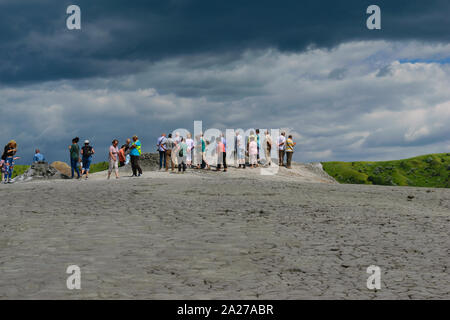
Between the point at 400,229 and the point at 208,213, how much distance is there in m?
5.51

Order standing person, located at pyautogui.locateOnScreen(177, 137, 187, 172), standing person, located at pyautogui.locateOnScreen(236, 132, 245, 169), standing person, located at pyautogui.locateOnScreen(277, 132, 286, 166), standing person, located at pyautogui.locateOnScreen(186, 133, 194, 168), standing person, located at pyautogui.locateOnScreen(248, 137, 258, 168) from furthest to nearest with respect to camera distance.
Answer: standing person, located at pyautogui.locateOnScreen(277, 132, 286, 166), standing person, located at pyautogui.locateOnScreen(248, 137, 258, 168), standing person, located at pyautogui.locateOnScreen(236, 132, 245, 169), standing person, located at pyautogui.locateOnScreen(186, 133, 194, 168), standing person, located at pyautogui.locateOnScreen(177, 137, 187, 172)

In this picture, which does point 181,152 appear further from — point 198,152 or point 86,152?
point 86,152

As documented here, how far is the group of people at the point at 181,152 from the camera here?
25688mm

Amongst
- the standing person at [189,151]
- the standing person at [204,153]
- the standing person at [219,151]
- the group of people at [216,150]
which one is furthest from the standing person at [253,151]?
the standing person at [189,151]

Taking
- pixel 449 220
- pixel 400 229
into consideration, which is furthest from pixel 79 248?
pixel 449 220

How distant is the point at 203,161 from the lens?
30.6 meters

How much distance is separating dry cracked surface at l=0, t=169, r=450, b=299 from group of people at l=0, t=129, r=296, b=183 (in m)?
5.21

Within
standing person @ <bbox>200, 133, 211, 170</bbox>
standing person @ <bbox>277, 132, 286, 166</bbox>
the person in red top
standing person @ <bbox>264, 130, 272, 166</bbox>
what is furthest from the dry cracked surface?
standing person @ <bbox>277, 132, 286, 166</bbox>

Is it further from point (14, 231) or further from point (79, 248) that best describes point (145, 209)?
point (79, 248)

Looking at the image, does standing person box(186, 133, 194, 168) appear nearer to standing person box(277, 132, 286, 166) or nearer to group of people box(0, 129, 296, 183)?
group of people box(0, 129, 296, 183)

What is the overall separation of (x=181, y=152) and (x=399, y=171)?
151 ft

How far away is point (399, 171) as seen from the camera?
6700 centimetres

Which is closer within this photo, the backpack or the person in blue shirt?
the backpack

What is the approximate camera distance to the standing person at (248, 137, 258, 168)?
31.9 metres
